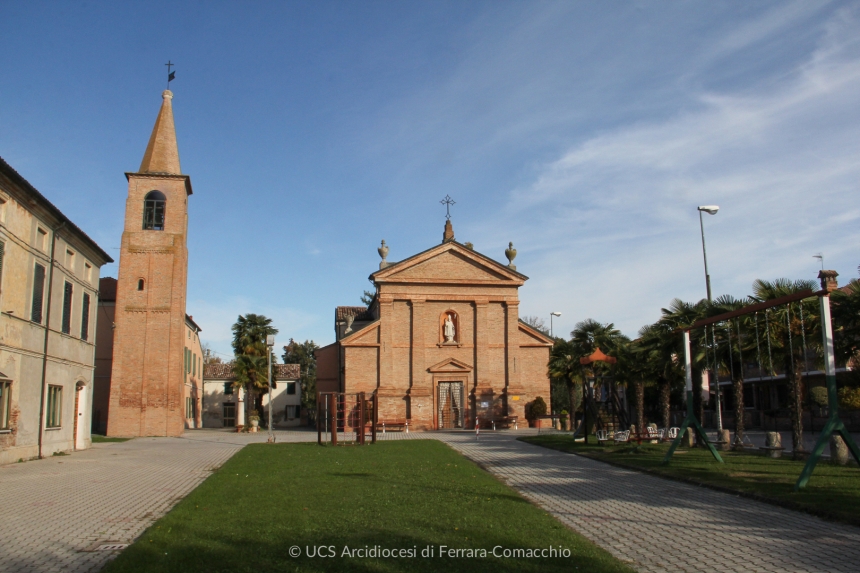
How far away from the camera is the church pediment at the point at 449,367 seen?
4109 cm

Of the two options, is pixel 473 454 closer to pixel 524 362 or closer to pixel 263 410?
pixel 524 362

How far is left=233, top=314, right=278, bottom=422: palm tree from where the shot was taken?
45.4m

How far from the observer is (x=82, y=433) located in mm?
25234

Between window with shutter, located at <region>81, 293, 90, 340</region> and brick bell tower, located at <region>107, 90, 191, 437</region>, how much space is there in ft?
33.9

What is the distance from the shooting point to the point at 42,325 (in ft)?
67.5

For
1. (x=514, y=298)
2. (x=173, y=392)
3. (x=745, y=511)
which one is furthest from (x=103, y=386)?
(x=745, y=511)

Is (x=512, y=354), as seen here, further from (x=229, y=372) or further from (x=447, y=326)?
(x=229, y=372)

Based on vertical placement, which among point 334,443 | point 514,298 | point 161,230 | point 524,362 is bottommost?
point 334,443

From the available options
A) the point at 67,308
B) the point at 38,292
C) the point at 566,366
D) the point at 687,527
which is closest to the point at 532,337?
the point at 566,366

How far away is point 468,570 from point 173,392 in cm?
3238

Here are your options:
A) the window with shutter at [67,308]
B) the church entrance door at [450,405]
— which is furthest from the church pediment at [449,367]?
the window with shutter at [67,308]

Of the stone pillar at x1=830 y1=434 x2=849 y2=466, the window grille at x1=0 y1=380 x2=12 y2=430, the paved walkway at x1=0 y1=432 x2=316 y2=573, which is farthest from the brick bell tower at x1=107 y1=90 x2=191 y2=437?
the stone pillar at x1=830 y1=434 x2=849 y2=466

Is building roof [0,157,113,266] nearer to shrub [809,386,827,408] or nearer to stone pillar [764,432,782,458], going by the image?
stone pillar [764,432,782,458]

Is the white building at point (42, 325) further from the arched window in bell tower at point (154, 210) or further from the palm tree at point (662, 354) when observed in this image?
the palm tree at point (662, 354)
